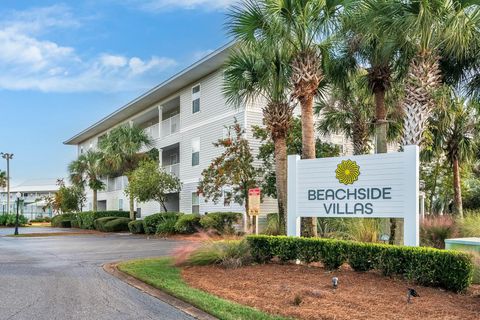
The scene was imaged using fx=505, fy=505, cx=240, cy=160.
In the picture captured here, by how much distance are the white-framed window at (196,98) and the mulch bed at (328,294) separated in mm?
19008

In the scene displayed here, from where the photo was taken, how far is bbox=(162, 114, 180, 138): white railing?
31.8 meters

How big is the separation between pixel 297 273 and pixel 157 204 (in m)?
24.9

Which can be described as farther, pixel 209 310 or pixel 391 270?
pixel 391 270

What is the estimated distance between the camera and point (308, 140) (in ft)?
42.6

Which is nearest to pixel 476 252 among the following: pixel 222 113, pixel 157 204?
pixel 222 113

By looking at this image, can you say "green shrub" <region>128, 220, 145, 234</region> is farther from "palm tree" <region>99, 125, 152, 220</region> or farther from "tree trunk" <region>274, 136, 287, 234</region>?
"tree trunk" <region>274, 136, 287, 234</region>

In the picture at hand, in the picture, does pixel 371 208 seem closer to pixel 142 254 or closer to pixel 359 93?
pixel 359 93

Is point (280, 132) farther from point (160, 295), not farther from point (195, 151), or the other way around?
point (195, 151)

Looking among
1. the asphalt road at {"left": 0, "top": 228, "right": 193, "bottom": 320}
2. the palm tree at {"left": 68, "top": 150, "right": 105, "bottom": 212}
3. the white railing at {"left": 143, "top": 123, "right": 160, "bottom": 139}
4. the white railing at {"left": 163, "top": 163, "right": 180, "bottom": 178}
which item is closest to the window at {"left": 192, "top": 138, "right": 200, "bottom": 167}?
the white railing at {"left": 163, "top": 163, "right": 180, "bottom": 178}

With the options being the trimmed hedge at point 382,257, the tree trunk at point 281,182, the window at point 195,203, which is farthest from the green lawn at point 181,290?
the window at point 195,203

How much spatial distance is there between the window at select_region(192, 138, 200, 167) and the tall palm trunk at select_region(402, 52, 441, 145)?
59.0ft

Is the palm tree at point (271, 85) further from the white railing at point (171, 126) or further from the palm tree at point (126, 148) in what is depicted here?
the palm tree at point (126, 148)

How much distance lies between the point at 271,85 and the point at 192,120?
50.7 ft

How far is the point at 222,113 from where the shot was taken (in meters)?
26.3
